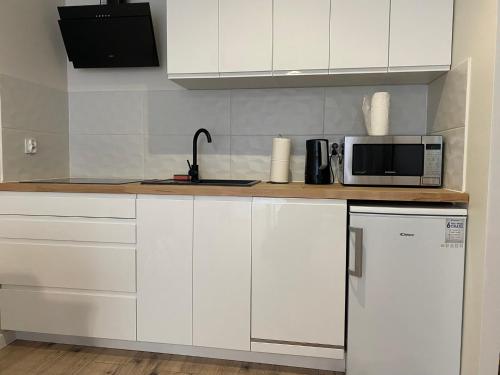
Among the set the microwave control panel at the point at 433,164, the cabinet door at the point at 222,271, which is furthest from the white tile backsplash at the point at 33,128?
the microwave control panel at the point at 433,164

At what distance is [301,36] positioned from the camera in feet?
6.20

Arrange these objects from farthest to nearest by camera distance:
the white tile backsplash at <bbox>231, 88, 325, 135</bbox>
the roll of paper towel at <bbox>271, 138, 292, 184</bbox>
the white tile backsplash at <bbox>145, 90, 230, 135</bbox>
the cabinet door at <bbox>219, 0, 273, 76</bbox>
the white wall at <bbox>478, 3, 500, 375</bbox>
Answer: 1. the white tile backsplash at <bbox>145, 90, 230, 135</bbox>
2. the white tile backsplash at <bbox>231, 88, 325, 135</bbox>
3. the roll of paper towel at <bbox>271, 138, 292, 184</bbox>
4. the cabinet door at <bbox>219, 0, 273, 76</bbox>
5. the white wall at <bbox>478, 3, 500, 375</bbox>

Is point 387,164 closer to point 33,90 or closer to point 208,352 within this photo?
point 208,352

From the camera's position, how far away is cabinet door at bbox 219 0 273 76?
191 centimetres

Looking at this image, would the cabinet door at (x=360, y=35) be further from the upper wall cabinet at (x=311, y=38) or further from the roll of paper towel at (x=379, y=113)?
the roll of paper towel at (x=379, y=113)

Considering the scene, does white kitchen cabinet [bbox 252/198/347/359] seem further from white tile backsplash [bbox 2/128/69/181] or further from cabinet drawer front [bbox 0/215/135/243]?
white tile backsplash [bbox 2/128/69/181]

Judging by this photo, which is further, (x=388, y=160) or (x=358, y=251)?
(x=388, y=160)

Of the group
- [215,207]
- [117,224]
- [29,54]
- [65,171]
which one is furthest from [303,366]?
[29,54]

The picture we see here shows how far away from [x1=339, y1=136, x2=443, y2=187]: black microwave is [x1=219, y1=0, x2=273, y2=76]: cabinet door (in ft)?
2.07

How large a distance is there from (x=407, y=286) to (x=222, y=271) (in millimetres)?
847

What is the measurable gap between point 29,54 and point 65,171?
77cm

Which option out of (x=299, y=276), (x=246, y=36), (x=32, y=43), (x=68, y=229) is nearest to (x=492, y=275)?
(x=299, y=276)

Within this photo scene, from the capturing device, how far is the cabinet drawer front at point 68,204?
1.83 m

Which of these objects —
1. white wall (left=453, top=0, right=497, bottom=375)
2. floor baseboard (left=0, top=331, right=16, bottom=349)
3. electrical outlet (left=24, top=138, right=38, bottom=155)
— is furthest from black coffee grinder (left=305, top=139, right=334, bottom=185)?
floor baseboard (left=0, top=331, right=16, bottom=349)
